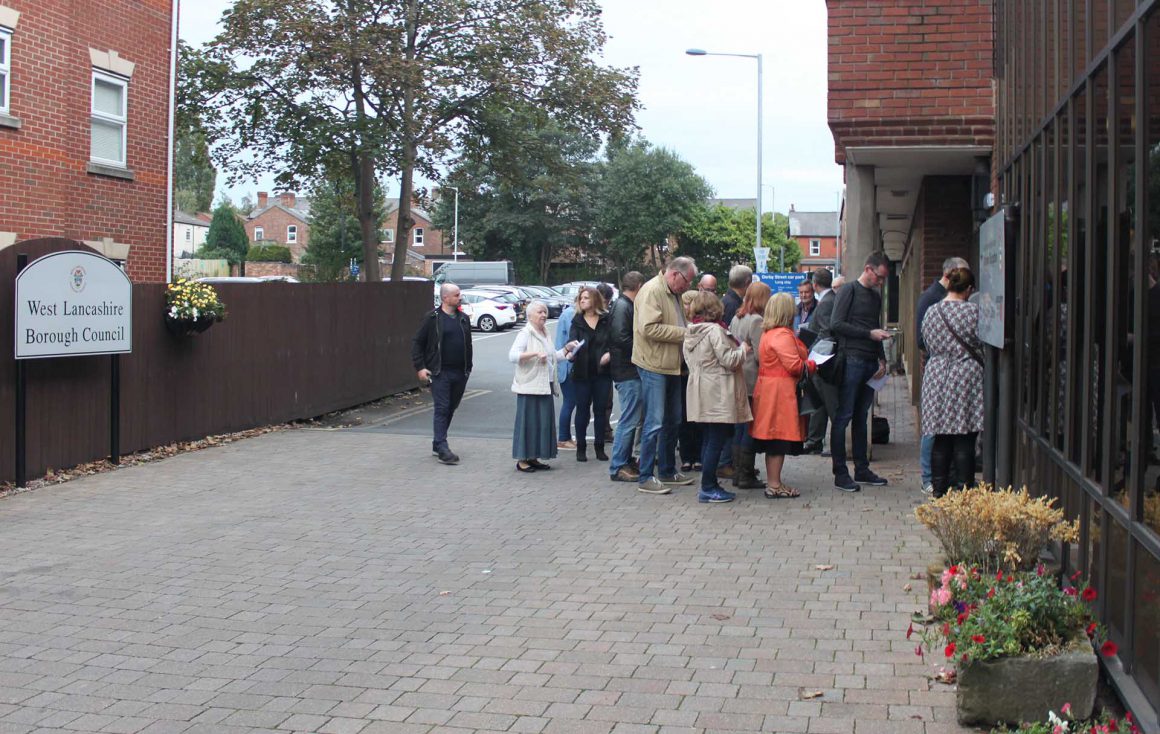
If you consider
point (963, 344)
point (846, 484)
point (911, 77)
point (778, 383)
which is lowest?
point (846, 484)

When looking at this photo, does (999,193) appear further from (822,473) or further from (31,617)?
(31,617)

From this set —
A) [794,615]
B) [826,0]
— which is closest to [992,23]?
[826,0]

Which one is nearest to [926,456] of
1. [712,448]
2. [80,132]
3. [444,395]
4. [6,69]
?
[712,448]

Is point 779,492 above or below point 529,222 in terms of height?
below

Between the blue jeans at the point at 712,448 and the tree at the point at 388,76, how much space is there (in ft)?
38.5

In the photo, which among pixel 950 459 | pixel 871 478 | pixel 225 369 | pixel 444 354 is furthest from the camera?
pixel 225 369

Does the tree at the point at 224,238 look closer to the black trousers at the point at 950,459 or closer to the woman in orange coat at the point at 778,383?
the woman in orange coat at the point at 778,383

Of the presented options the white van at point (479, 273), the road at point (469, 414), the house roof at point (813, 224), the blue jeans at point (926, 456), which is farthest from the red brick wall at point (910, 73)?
the house roof at point (813, 224)

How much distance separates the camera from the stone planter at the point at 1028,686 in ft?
14.6

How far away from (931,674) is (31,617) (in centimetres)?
456

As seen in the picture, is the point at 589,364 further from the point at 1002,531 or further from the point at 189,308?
the point at 1002,531

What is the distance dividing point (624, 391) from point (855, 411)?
2.02 metres

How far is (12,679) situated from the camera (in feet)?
17.5

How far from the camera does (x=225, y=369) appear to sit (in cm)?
1375
